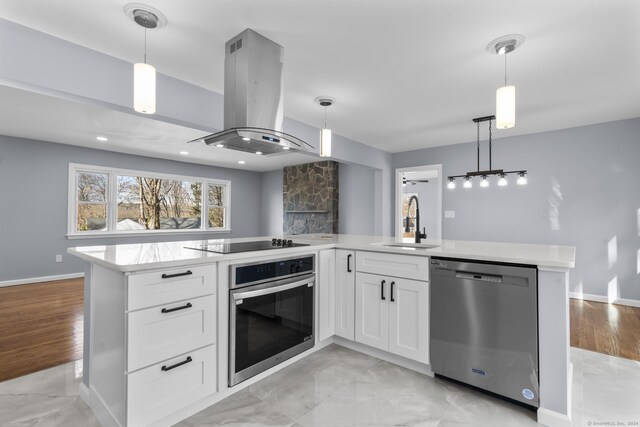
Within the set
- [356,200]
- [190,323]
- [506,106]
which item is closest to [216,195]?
[356,200]

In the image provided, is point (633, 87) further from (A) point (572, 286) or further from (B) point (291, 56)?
(B) point (291, 56)

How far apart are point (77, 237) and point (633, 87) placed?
7844mm

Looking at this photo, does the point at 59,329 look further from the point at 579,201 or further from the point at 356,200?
the point at 579,201

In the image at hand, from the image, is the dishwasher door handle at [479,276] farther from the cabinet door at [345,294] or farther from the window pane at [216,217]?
the window pane at [216,217]

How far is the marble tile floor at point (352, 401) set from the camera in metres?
1.70

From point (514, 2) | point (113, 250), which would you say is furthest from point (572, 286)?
point (113, 250)

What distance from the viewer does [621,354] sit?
8.23 feet

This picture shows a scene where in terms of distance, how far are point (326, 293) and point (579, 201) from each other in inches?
158

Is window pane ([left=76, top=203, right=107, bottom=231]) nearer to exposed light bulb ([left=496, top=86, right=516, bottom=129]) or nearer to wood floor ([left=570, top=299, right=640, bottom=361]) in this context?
exposed light bulb ([left=496, top=86, right=516, bottom=129])

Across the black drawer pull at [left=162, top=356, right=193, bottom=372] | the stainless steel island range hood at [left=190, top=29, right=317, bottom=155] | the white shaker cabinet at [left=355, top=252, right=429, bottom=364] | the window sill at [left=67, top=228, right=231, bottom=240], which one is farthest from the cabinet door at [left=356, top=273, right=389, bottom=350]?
the window sill at [left=67, top=228, right=231, bottom=240]

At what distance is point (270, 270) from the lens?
6.57 ft

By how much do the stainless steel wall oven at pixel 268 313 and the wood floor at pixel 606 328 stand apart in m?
2.42

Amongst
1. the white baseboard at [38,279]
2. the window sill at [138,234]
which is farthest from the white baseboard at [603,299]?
the white baseboard at [38,279]

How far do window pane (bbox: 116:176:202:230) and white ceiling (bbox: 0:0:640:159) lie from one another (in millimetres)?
4208
